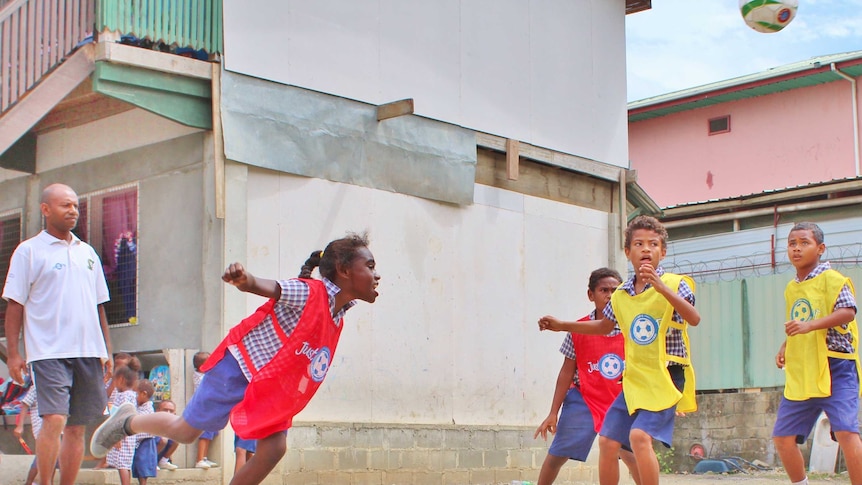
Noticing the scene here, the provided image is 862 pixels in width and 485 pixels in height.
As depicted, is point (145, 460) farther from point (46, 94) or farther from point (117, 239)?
point (46, 94)

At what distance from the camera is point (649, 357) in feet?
21.2

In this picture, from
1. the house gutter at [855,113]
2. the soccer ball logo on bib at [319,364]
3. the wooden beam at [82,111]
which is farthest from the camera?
the house gutter at [855,113]

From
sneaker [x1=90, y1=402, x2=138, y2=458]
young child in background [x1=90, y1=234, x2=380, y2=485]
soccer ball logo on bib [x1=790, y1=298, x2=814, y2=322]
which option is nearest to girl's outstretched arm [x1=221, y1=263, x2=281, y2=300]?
young child in background [x1=90, y1=234, x2=380, y2=485]

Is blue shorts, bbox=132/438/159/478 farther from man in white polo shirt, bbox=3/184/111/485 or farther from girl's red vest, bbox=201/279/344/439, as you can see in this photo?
girl's red vest, bbox=201/279/344/439

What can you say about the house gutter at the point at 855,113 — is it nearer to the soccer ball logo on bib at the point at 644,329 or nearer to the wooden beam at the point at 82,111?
the wooden beam at the point at 82,111

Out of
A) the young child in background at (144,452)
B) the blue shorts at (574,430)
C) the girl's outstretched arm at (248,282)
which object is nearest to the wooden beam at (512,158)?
the young child in background at (144,452)

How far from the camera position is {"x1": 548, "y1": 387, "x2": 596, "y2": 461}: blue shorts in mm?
7727

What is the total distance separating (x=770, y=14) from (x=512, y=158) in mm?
3336

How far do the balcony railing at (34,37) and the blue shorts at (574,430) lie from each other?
553 cm

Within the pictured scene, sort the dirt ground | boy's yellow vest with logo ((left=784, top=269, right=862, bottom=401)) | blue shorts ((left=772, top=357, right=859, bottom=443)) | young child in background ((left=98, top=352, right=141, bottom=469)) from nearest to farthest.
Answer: blue shorts ((left=772, top=357, right=859, bottom=443)) < boy's yellow vest with logo ((left=784, top=269, right=862, bottom=401)) < young child in background ((left=98, top=352, right=141, bottom=469)) < the dirt ground

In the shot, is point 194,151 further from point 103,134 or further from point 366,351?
point 366,351

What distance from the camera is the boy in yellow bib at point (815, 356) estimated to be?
24.0 feet

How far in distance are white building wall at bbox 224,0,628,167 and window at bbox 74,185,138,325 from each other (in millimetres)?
1951

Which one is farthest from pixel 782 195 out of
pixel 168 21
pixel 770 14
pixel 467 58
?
pixel 168 21
